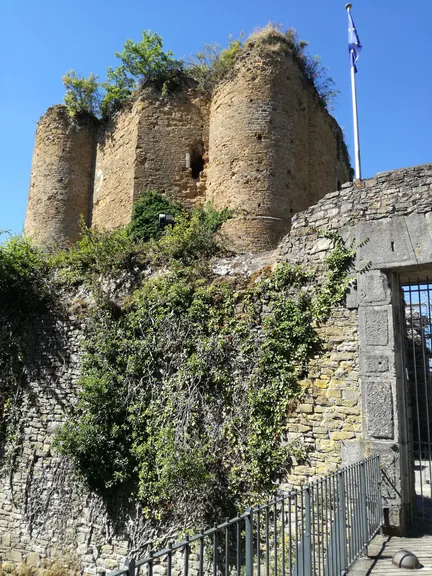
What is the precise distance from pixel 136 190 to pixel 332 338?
37.7ft

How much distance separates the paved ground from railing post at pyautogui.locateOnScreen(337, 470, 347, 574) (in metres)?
0.15

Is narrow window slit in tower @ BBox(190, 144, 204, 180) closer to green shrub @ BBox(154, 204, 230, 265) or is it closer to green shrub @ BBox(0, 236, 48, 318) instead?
green shrub @ BBox(0, 236, 48, 318)

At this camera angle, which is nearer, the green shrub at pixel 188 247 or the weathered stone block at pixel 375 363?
the weathered stone block at pixel 375 363

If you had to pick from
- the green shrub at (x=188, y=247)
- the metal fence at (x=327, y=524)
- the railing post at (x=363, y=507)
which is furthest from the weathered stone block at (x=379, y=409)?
the green shrub at (x=188, y=247)

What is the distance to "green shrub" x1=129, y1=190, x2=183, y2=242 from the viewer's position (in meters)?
15.6

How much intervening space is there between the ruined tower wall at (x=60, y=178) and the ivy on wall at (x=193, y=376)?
11309mm

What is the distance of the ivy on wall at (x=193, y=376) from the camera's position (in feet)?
21.5

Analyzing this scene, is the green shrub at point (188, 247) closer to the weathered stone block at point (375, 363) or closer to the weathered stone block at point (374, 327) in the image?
the weathered stone block at point (374, 327)

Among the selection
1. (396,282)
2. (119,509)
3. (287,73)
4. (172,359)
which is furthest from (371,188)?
(287,73)

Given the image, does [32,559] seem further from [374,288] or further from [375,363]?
[374,288]

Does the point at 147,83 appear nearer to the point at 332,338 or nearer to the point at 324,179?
the point at 324,179

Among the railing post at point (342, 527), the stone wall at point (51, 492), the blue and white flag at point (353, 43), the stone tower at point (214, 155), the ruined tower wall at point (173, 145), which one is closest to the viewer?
the railing post at point (342, 527)

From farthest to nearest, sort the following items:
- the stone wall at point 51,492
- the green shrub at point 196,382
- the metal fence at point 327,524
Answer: the stone wall at point 51,492, the green shrub at point 196,382, the metal fence at point 327,524

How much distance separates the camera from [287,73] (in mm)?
15133
